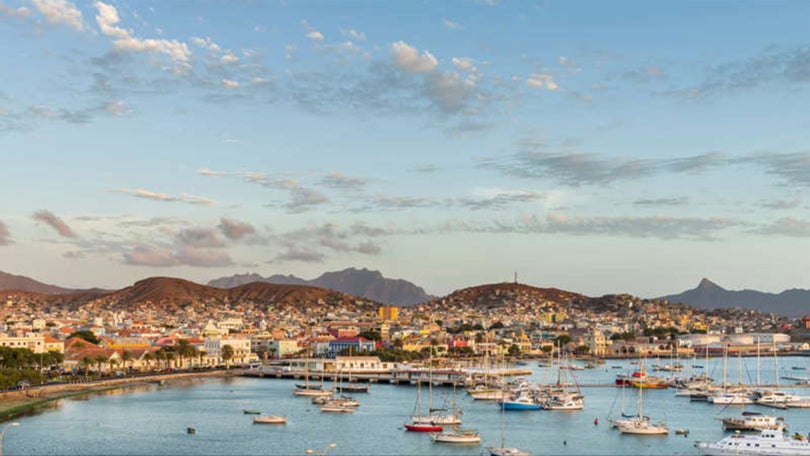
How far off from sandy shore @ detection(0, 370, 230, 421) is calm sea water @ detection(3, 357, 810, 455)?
42.3 inches

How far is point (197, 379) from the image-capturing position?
264 feet

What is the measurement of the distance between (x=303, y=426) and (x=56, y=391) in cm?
2103

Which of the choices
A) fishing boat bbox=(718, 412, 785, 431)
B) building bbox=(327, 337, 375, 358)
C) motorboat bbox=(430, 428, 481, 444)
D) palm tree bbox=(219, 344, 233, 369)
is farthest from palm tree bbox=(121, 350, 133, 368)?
fishing boat bbox=(718, 412, 785, 431)

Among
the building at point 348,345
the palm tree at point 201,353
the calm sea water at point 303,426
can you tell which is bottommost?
the calm sea water at point 303,426

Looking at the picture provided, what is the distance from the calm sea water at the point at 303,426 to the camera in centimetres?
4131

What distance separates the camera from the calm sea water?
41.3m

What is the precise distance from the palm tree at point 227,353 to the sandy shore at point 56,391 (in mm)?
12894

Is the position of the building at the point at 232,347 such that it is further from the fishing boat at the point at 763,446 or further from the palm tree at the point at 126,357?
the fishing boat at the point at 763,446

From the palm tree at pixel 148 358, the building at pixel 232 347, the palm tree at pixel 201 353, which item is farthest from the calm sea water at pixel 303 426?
the building at pixel 232 347

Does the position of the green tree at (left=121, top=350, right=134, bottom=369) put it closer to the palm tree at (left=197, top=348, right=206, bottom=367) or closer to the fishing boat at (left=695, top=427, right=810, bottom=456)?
the palm tree at (left=197, top=348, right=206, bottom=367)

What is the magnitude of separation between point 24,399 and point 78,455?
19.0 m

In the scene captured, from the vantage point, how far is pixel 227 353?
3824 inches

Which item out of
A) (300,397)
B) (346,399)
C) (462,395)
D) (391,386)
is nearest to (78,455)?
(346,399)

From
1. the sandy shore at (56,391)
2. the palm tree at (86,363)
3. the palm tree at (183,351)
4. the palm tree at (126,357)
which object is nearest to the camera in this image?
the sandy shore at (56,391)
